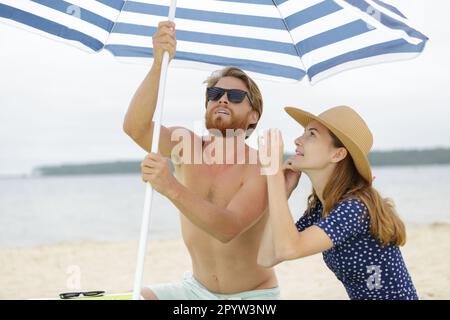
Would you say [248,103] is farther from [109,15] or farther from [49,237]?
[49,237]

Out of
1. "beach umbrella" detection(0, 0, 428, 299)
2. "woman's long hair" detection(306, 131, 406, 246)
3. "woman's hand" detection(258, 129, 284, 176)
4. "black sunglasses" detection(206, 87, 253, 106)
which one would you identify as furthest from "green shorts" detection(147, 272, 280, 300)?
"beach umbrella" detection(0, 0, 428, 299)

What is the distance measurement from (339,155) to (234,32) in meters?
1.15

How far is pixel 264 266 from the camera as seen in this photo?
3.20 meters

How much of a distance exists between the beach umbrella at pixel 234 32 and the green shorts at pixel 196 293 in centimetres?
136

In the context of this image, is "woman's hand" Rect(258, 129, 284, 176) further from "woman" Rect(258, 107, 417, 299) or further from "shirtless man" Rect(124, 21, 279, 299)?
"shirtless man" Rect(124, 21, 279, 299)

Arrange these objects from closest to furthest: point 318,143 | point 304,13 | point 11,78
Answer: point 318,143 → point 304,13 → point 11,78

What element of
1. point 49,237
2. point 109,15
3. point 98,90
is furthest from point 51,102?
point 109,15

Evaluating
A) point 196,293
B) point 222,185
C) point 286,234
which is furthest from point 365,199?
point 196,293

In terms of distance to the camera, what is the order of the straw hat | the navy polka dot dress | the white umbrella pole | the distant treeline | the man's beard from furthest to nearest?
the distant treeline < the man's beard < the straw hat < the navy polka dot dress < the white umbrella pole

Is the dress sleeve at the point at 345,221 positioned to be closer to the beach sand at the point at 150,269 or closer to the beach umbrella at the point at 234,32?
the beach umbrella at the point at 234,32

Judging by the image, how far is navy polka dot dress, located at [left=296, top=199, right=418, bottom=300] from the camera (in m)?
2.93

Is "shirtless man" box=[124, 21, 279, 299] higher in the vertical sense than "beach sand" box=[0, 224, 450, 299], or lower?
higher

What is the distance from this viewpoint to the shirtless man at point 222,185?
3270 mm
